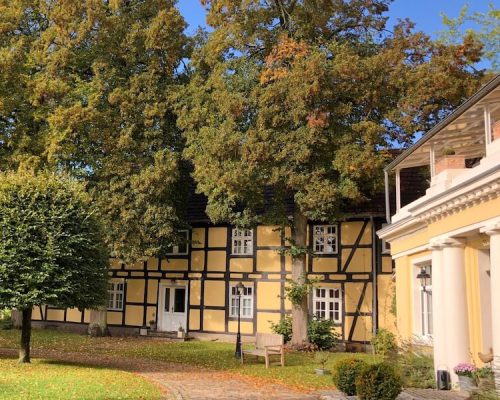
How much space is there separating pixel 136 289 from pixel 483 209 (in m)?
20.3

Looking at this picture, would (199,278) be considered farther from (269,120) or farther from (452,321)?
(452,321)

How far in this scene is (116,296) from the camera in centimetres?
2800

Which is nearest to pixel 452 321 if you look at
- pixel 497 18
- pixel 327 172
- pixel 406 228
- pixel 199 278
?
pixel 406 228

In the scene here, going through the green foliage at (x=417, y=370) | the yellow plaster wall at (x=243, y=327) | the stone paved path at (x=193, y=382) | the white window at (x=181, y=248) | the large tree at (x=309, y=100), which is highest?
the large tree at (x=309, y=100)

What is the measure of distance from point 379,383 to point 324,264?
46.4 ft

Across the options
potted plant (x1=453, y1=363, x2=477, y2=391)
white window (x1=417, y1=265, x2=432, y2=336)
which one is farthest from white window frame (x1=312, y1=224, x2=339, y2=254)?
potted plant (x1=453, y1=363, x2=477, y2=391)

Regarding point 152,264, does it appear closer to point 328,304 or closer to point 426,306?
point 328,304

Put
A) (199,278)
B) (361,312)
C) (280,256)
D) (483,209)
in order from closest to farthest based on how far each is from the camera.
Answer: (483,209)
(361,312)
(280,256)
(199,278)

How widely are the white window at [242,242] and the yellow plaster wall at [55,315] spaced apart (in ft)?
33.8

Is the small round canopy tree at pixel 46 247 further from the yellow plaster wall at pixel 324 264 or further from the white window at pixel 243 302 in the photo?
the yellow plaster wall at pixel 324 264

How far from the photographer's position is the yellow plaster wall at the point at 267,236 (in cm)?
2444

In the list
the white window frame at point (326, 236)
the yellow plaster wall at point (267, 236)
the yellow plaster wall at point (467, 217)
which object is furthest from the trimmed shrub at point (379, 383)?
the yellow plaster wall at point (267, 236)

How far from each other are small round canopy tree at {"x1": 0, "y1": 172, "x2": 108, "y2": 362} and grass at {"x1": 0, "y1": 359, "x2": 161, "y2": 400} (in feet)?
4.75

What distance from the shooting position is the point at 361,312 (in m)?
22.5
